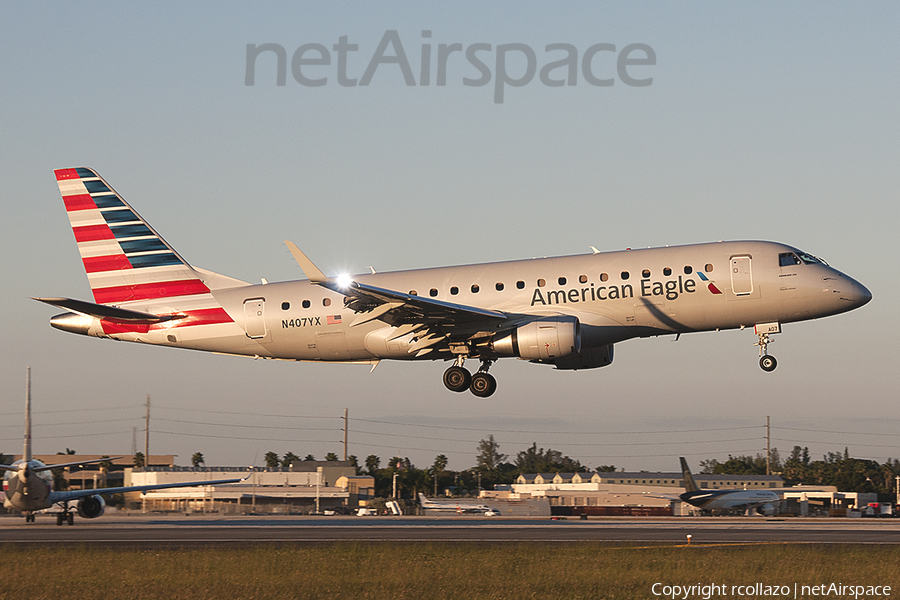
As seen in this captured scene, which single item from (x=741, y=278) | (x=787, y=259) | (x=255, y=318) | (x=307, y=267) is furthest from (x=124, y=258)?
(x=787, y=259)

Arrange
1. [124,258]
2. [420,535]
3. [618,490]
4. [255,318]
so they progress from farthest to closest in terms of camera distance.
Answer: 1. [618,490]
2. [124,258]
3. [255,318]
4. [420,535]

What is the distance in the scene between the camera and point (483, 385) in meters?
36.3

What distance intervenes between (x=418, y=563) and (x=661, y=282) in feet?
44.0

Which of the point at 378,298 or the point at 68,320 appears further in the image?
the point at 68,320

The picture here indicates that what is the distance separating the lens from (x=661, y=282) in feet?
111

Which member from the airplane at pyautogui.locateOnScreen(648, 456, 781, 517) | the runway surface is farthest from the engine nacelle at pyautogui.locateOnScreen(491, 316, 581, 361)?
the airplane at pyautogui.locateOnScreen(648, 456, 781, 517)

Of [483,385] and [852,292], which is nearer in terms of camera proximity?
[852,292]

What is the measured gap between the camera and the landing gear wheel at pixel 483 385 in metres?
36.3

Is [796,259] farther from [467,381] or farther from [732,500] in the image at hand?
[732,500]

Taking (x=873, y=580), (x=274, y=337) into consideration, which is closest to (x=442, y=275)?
(x=274, y=337)

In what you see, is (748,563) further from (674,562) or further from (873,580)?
(873,580)

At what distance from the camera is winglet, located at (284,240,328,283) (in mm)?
31203

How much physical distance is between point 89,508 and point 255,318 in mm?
21388

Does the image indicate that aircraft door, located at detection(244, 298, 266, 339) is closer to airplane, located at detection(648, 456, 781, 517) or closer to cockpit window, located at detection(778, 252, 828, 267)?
cockpit window, located at detection(778, 252, 828, 267)
